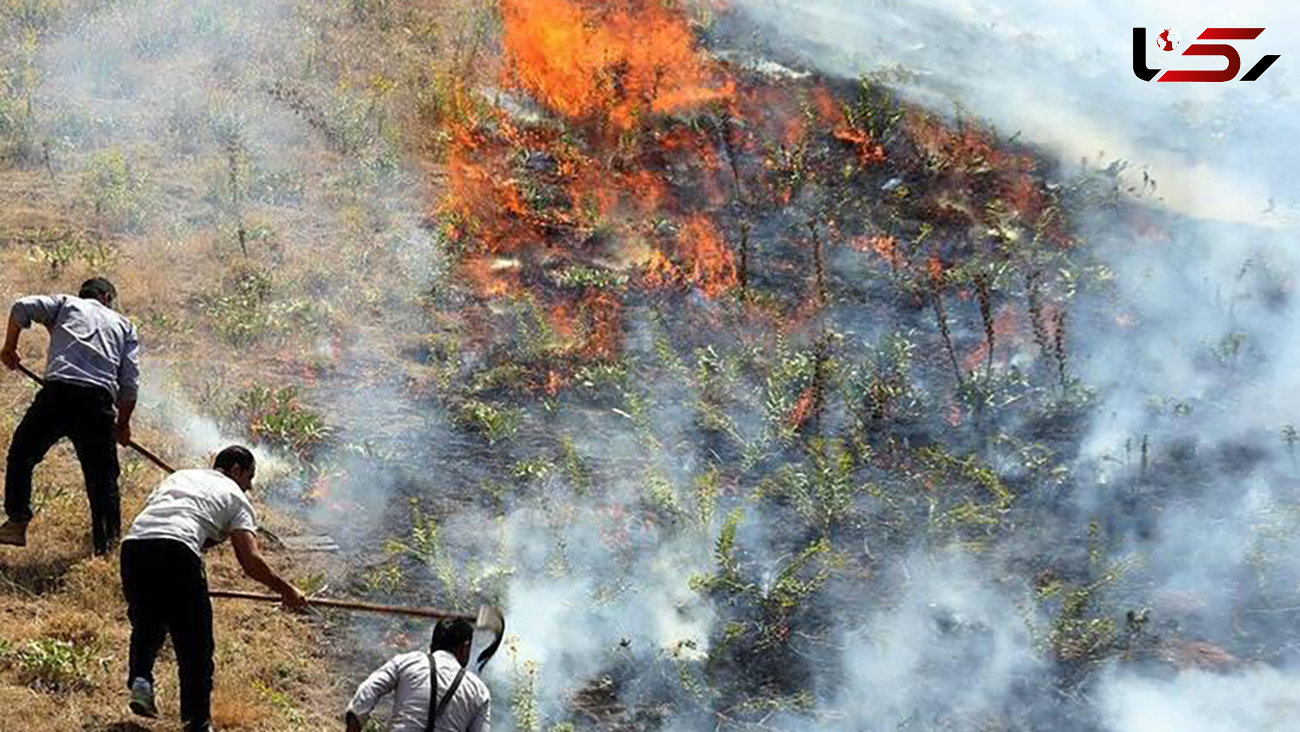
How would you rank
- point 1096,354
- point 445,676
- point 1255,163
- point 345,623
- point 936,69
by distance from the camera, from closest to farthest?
point 445,676
point 345,623
point 1096,354
point 1255,163
point 936,69

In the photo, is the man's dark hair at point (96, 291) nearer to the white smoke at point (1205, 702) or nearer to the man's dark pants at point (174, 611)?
the man's dark pants at point (174, 611)

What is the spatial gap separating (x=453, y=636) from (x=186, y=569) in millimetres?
1406

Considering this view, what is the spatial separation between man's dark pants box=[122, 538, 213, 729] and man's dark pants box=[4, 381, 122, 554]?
1623mm

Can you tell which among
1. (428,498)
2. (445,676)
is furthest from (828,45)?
(445,676)

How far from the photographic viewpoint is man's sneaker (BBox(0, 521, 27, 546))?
7176 millimetres

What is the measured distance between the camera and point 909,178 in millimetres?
13398

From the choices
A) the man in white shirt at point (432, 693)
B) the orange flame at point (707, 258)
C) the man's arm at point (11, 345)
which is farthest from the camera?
the orange flame at point (707, 258)

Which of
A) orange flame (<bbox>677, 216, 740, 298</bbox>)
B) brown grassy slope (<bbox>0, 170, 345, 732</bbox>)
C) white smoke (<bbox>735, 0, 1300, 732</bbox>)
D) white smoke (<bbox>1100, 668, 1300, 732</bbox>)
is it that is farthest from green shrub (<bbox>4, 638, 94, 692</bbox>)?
orange flame (<bbox>677, 216, 740, 298</bbox>)

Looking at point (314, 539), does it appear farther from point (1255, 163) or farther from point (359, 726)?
point (1255, 163)

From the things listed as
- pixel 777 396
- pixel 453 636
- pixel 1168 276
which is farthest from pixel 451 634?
pixel 1168 276

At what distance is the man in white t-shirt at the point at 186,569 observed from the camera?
222 inches

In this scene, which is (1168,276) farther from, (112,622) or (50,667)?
(50,667)

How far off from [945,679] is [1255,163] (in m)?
8.80

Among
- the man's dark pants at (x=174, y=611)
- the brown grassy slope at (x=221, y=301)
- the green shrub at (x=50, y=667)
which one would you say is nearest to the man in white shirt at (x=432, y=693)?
the man's dark pants at (x=174, y=611)
